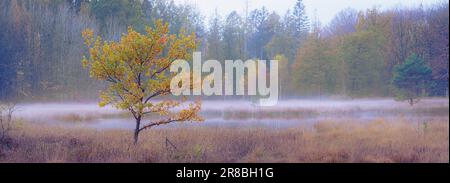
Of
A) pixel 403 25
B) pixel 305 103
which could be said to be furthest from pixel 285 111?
pixel 403 25

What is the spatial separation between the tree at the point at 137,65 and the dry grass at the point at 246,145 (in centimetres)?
138

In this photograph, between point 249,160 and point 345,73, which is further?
point 345,73

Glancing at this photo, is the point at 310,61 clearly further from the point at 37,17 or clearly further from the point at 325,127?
the point at 37,17

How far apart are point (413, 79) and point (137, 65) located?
12.3 metres

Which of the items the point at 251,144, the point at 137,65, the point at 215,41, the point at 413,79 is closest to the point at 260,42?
the point at 215,41

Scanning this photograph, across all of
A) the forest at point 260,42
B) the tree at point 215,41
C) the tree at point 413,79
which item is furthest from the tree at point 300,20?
the tree at point 413,79

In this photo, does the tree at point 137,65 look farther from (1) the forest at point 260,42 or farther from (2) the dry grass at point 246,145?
(1) the forest at point 260,42

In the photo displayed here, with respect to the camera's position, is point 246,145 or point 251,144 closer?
point 246,145

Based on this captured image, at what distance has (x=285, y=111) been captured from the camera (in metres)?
22.8

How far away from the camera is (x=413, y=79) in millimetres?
16719

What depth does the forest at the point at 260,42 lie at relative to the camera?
2155cm

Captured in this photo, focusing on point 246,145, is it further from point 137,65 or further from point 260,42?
A: point 260,42

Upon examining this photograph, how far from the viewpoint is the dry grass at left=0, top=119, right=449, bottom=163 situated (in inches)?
445
